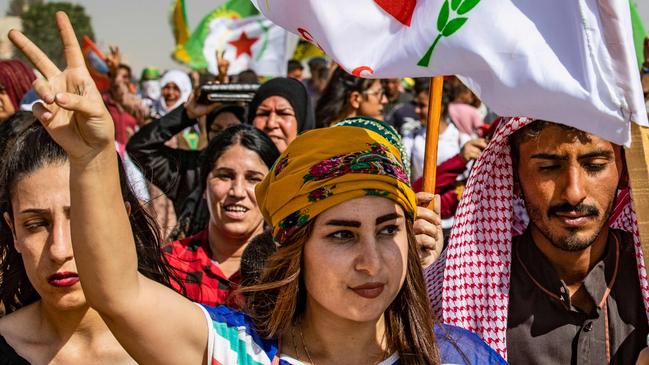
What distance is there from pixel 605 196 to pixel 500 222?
46 centimetres

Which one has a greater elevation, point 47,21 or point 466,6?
point 466,6

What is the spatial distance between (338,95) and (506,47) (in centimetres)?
492

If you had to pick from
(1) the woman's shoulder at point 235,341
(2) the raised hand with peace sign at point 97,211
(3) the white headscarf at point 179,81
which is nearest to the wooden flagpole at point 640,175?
(1) the woman's shoulder at point 235,341

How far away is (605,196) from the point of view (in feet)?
10.8

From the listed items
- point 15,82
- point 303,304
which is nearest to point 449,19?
point 303,304

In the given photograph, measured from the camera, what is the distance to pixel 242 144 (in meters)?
4.99

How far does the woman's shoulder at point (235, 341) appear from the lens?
268 centimetres

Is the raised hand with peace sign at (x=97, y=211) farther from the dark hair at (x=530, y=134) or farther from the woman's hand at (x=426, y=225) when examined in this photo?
the dark hair at (x=530, y=134)

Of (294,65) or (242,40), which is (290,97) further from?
(294,65)

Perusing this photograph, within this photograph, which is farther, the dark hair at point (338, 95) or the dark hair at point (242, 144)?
the dark hair at point (338, 95)

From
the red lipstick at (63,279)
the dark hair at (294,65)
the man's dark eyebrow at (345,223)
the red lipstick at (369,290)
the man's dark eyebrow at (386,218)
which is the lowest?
the red lipstick at (63,279)

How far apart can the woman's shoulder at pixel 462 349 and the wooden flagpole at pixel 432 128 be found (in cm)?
70

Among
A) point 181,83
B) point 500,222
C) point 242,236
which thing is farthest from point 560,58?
point 181,83

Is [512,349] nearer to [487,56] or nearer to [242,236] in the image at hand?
[487,56]
